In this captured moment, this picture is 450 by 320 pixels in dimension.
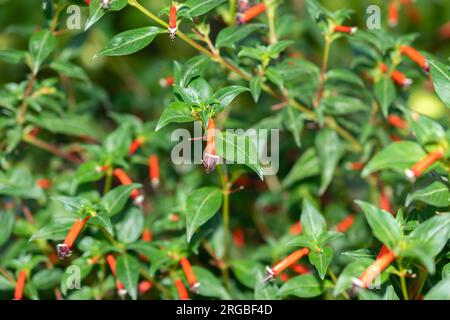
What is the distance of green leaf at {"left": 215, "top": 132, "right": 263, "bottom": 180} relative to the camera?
1579mm

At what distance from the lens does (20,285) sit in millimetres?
1996

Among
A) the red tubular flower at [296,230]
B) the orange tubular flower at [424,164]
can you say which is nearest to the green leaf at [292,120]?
the red tubular flower at [296,230]

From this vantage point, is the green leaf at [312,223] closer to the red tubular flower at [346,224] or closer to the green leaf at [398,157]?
the green leaf at [398,157]

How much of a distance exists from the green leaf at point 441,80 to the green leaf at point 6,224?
1.53m

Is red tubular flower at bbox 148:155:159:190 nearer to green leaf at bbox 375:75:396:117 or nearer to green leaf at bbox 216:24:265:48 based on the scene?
green leaf at bbox 216:24:265:48

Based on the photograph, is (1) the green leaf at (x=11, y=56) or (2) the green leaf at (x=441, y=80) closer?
(2) the green leaf at (x=441, y=80)

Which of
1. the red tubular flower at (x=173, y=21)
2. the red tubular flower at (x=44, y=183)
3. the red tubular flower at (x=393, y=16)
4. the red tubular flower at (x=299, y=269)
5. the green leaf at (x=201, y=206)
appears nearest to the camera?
the red tubular flower at (x=173, y=21)

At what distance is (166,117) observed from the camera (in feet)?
5.18

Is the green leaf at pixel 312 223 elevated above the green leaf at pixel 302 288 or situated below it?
above

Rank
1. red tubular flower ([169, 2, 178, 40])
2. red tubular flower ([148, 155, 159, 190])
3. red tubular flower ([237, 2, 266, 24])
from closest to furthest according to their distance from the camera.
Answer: red tubular flower ([169, 2, 178, 40]) < red tubular flower ([237, 2, 266, 24]) < red tubular flower ([148, 155, 159, 190])

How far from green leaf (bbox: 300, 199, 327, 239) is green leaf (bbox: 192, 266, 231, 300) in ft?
1.24

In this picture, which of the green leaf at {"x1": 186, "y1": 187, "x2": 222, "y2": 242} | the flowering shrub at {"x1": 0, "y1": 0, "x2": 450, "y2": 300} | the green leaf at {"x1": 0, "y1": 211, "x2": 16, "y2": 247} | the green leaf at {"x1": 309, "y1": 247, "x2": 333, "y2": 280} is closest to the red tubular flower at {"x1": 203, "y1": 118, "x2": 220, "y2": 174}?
the flowering shrub at {"x1": 0, "y1": 0, "x2": 450, "y2": 300}

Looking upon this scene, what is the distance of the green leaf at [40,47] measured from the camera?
6.73ft

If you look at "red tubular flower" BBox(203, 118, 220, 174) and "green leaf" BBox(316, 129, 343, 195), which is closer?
"red tubular flower" BBox(203, 118, 220, 174)
